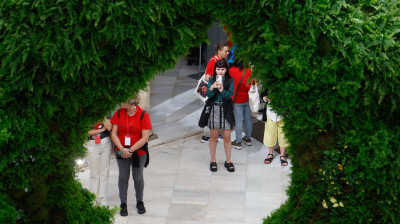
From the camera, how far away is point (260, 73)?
346cm

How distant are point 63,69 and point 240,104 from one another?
589cm

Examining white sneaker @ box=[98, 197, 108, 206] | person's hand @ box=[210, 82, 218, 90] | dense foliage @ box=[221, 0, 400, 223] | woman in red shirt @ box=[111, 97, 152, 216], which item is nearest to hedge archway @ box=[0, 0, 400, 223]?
dense foliage @ box=[221, 0, 400, 223]

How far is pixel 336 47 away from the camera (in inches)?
125

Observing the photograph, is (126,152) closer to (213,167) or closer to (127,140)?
(127,140)

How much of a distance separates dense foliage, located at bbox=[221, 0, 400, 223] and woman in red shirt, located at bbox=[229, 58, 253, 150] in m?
4.71

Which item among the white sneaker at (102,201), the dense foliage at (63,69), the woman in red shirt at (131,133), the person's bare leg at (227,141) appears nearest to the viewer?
the dense foliage at (63,69)

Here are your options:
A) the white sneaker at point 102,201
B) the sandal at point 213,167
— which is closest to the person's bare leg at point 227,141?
the sandal at point 213,167

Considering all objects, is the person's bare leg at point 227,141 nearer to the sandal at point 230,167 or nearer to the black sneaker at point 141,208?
the sandal at point 230,167

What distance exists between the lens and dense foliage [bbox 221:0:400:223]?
3172 mm

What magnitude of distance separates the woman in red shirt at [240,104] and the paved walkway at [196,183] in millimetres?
193

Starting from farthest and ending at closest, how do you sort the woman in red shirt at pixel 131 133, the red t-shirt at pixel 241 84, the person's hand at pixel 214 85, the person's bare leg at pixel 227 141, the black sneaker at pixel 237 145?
the black sneaker at pixel 237 145
the red t-shirt at pixel 241 84
the person's bare leg at pixel 227 141
the person's hand at pixel 214 85
the woman in red shirt at pixel 131 133

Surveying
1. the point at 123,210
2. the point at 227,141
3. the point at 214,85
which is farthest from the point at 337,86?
the point at 227,141

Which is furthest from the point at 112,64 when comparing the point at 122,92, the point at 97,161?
the point at 97,161

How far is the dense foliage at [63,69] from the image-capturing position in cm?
315
